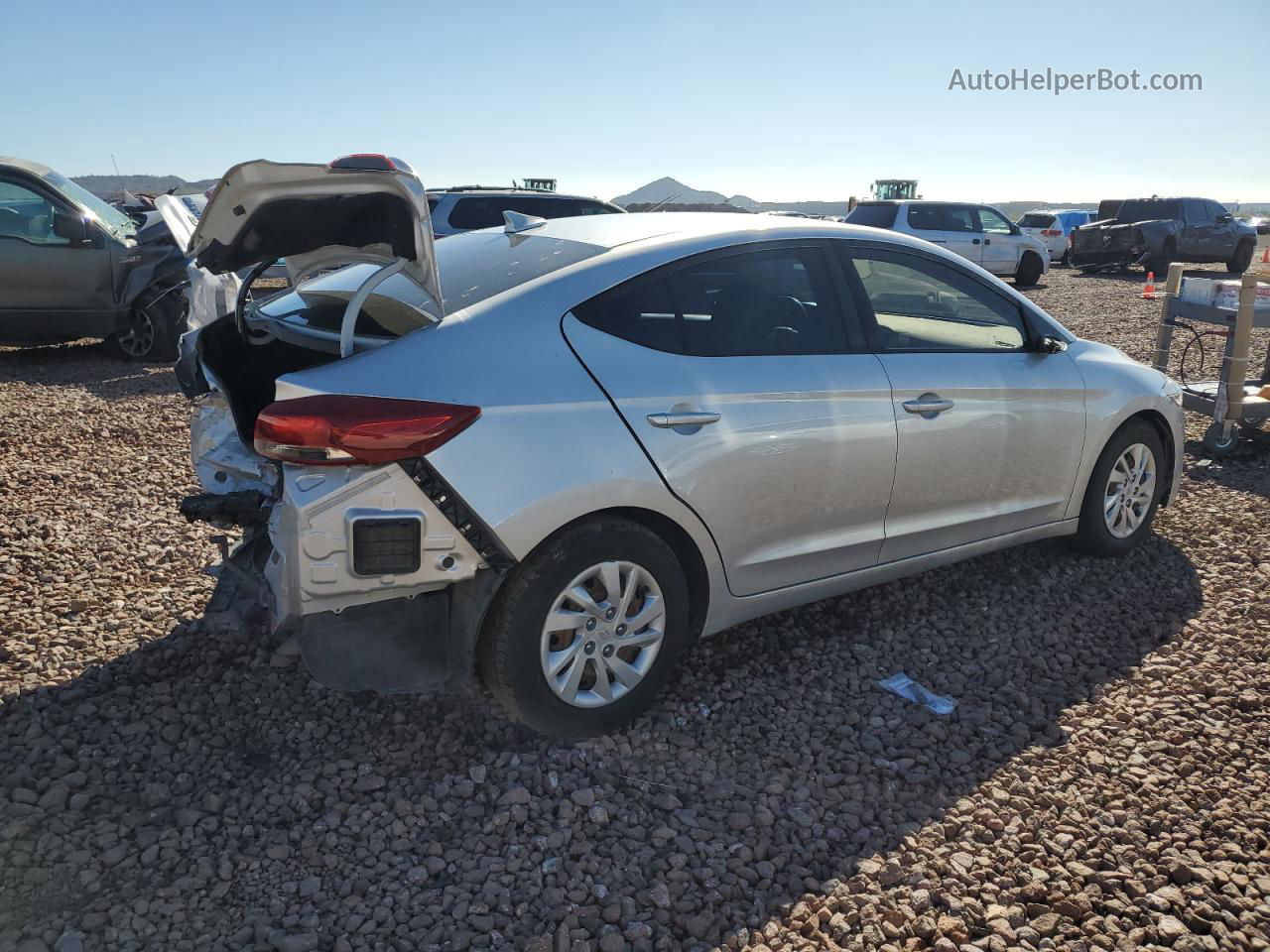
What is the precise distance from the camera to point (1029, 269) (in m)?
20.7

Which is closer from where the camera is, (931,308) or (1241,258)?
(931,308)

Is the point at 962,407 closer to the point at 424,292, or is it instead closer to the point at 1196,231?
the point at 424,292

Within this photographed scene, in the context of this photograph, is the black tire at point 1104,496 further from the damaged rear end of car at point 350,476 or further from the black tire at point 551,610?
the damaged rear end of car at point 350,476

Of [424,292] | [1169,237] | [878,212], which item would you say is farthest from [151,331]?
[1169,237]

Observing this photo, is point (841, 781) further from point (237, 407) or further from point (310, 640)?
point (237, 407)

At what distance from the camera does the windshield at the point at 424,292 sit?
3252 millimetres

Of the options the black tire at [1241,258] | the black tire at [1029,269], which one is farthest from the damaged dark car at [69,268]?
the black tire at [1241,258]

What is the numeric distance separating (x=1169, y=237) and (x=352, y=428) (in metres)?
25.2

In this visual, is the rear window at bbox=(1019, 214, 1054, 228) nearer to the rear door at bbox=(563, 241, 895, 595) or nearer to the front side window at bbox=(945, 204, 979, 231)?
the front side window at bbox=(945, 204, 979, 231)

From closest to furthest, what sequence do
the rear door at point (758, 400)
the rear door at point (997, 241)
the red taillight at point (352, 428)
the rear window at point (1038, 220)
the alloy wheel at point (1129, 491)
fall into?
the red taillight at point (352, 428) < the rear door at point (758, 400) < the alloy wheel at point (1129, 491) < the rear door at point (997, 241) < the rear window at point (1038, 220)

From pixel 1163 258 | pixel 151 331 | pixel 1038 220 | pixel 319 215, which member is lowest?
pixel 151 331

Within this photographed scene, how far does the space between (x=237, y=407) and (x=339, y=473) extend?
96 cm

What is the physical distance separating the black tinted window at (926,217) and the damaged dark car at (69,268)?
44.7ft

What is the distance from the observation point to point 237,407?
3611 mm
